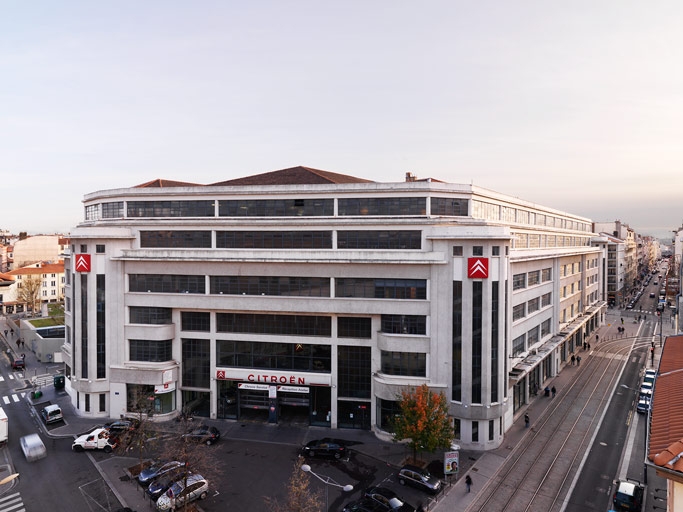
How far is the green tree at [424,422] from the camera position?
37.5 meters

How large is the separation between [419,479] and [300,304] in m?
19.9

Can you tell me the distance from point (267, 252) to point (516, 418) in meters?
33.8

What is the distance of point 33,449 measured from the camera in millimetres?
40656

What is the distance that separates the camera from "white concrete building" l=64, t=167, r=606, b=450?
43.5 m

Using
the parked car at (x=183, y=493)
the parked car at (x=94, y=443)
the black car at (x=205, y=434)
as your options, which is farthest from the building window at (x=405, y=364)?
the parked car at (x=94, y=443)

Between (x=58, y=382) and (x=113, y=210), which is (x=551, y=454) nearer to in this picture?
(x=113, y=210)

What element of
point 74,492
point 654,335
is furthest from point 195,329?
point 654,335

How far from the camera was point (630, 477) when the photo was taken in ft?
122

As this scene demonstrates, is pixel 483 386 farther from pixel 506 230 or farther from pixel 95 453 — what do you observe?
pixel 95 453

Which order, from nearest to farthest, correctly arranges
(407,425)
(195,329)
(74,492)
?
(74,492) → (407,425) → (195,329)

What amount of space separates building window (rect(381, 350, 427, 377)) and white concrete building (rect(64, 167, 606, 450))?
6.9 inches

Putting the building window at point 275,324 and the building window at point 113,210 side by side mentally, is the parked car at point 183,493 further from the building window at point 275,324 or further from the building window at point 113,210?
the building window at point 113,210

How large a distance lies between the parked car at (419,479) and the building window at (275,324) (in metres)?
15.8

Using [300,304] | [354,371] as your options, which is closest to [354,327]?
[354,371]
